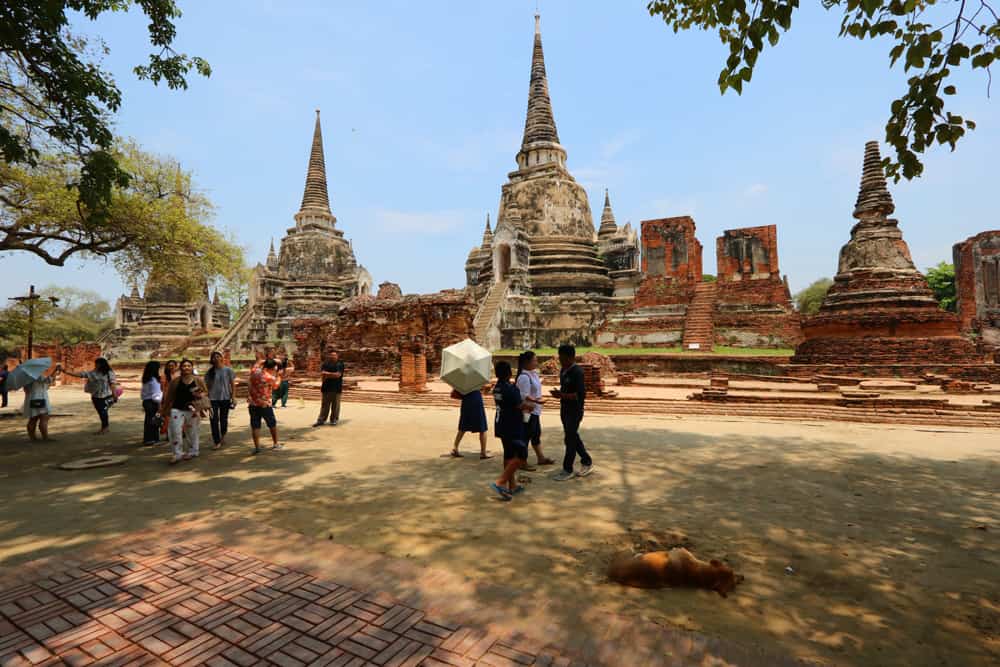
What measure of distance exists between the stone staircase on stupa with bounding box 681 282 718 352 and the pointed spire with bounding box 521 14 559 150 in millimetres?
13705

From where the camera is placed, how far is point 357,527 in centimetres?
391

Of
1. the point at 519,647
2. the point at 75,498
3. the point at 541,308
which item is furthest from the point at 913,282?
the point at 75,498

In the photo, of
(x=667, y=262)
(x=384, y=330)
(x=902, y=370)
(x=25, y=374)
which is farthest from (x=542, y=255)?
(x=25, y=374)

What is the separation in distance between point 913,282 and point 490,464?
1696 cm

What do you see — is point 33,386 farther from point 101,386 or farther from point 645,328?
point 645,328

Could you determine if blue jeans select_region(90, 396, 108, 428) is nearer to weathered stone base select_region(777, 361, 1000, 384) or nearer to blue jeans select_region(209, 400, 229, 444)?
blue jeans select_region(209, 400, 229, 444)

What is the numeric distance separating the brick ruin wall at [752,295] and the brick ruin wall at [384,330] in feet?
36.6

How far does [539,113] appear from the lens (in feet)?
102

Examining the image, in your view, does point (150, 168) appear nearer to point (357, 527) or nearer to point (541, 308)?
point (357, 527)

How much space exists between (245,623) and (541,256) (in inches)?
969

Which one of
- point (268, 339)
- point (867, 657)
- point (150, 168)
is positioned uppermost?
point (150, 168)

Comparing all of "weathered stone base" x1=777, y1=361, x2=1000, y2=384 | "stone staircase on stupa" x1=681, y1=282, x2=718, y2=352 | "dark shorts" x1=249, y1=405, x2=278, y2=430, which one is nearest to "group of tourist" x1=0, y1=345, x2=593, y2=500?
"dark shorts" x1=249, y1=405, x2=278, y2=430

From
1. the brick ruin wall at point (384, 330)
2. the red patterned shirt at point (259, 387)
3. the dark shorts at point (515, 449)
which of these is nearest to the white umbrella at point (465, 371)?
the dark shorts at point (515, 449)

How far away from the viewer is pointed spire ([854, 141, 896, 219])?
57.2ft
